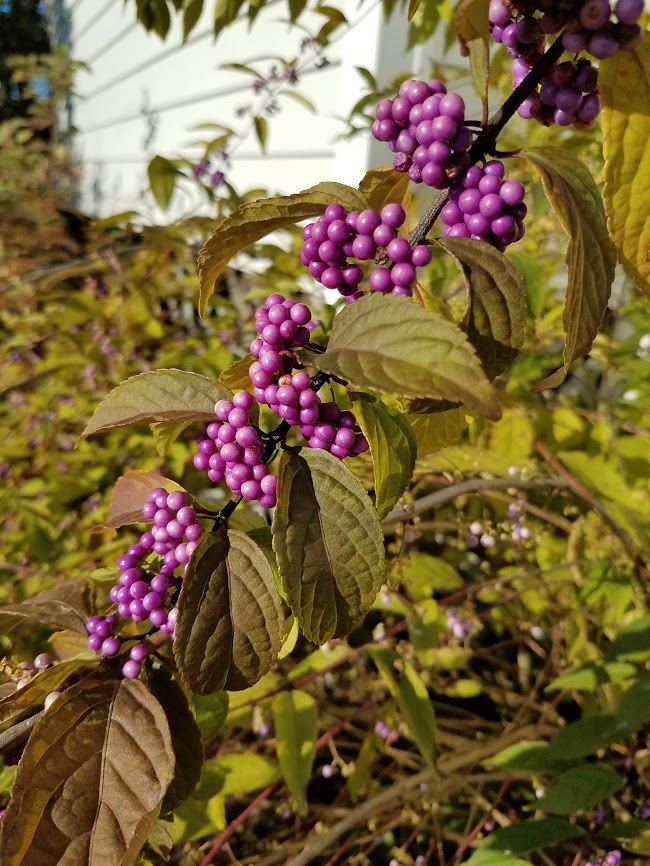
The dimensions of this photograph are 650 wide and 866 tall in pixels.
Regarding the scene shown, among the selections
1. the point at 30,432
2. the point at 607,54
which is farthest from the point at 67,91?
the point at 607,54

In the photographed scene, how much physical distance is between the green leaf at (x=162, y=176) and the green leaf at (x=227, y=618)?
1546 millimetres

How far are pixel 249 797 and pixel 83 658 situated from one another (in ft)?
3.99

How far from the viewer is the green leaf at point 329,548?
0.44m

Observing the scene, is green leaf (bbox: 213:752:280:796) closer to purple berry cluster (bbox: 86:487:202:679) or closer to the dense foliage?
the dense foliage

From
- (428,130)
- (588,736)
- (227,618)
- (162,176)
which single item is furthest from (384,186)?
(162,176)

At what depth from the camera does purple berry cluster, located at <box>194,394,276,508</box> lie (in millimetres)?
475

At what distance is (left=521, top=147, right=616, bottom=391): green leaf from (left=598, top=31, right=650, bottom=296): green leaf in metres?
0.02

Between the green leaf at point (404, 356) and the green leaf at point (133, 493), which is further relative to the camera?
the green leaf at point (133, 493)

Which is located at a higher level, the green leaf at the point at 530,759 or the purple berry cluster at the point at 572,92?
the purple berry cluster at the point at 572,92

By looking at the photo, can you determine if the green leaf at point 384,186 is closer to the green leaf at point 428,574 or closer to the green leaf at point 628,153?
the green leaf at point 628,153

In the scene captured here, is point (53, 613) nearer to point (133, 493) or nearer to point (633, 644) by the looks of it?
point (133, 493)

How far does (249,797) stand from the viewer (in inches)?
60.6

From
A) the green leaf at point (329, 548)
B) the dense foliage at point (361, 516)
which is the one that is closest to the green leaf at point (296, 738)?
the dense foliage at point (361, 516)

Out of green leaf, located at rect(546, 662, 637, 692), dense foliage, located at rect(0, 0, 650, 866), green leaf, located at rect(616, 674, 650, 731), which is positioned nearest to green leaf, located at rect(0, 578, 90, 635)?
dense foliage, located at rect(0, 0, 650, 866)
